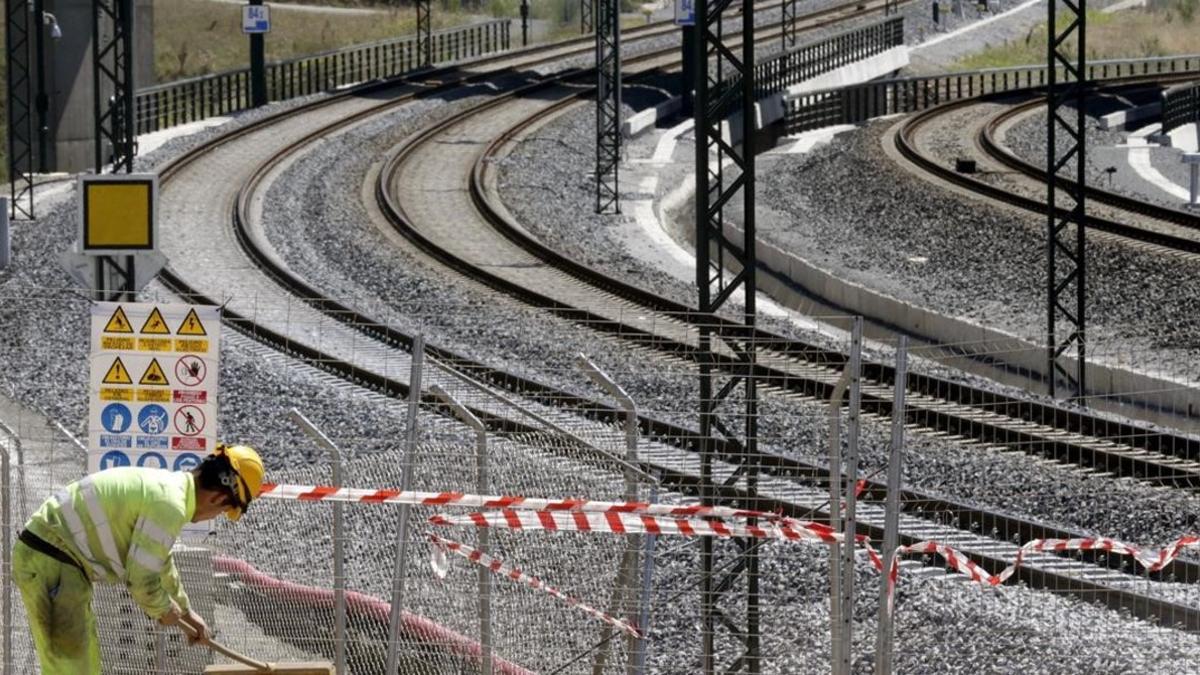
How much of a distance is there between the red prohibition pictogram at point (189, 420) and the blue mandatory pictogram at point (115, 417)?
223mm

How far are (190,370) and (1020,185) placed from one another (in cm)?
2855

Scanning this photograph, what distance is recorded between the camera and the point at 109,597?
1084 centimetres

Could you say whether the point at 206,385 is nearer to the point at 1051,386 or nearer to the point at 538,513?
the point at 538,513

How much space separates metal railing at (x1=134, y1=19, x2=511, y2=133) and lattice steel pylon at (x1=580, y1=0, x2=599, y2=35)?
2.73 meters

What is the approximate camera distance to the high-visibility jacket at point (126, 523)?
750cm

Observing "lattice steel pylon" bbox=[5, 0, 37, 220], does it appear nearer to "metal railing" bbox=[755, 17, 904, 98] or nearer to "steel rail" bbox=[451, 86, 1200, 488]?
"steel rail" bbox=[451, 86, 1200, 488]

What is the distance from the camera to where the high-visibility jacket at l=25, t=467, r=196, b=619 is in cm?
750

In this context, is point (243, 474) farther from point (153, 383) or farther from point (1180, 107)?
point (1180, 107)

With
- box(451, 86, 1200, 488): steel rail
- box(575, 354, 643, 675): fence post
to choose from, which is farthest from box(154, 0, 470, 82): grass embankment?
box(575, 354, 643, 675): fence post

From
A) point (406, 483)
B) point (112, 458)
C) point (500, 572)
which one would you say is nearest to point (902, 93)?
point (112, 458)

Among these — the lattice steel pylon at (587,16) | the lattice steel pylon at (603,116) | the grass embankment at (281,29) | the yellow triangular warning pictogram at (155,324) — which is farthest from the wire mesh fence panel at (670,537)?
Result: the grass embankment at (281,29)

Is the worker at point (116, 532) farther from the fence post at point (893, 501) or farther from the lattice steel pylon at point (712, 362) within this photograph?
the lattice steel pylon at point (712, 362)

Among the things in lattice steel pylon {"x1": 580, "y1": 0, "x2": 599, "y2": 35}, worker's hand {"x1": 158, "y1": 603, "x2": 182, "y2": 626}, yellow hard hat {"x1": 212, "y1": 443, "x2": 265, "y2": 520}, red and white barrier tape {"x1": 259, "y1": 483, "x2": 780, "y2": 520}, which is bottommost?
lattice steel pylon {"x1": 580, "y1": 0, "x2": 599, "y2": 35}

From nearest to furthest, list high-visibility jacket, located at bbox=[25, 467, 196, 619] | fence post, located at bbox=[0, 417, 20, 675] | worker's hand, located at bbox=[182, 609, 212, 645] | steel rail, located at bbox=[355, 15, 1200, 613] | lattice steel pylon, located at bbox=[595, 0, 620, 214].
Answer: high-visibility jacket, located at bbox=[25, 467, 196, 619] → worker's hand, located at bbox=[182, 609, 212, 645] → fence post, located at bbox=[0, 417, 20, 675] → steel rail, located at bbox=[355, 15, 1200, 613] → lattice steel pylon, located at bbox=[595, 0, 620, 214]
